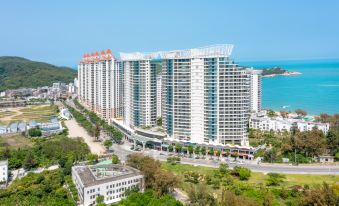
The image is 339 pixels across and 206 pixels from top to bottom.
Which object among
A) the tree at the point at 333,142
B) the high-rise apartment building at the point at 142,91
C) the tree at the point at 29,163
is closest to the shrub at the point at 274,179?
the tree at the point at 333,142

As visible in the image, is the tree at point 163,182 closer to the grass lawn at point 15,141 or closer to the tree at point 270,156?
the tree at point 270,156

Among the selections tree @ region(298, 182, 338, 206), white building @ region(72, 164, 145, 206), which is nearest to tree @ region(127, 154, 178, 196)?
white building @ region(72, 164, 145, 206)

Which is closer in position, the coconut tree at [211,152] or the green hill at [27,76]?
the coconut tree at [211,152]

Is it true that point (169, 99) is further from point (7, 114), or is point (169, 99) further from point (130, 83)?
point (7, 114)

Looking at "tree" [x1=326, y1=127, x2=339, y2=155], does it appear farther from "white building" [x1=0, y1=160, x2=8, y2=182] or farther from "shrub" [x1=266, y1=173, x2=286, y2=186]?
"white building" [x1=0, y1=160, x2=8, y2=182]

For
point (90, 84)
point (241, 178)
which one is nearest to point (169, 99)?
point (241, 178)

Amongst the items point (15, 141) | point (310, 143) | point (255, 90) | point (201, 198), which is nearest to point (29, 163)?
point (15, 141)

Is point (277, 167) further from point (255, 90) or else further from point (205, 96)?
point (255, 90)
